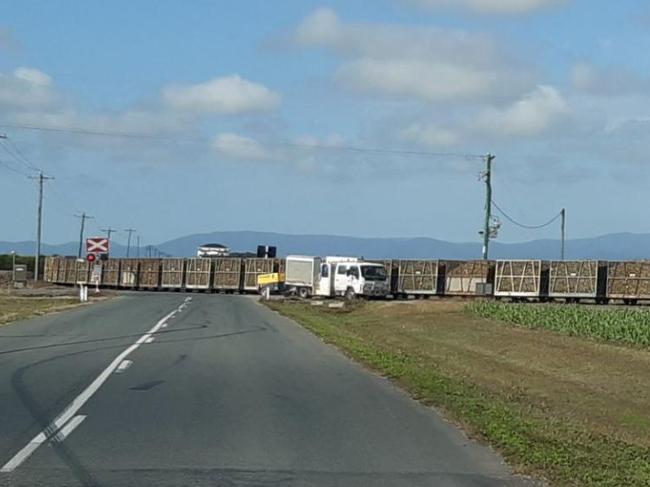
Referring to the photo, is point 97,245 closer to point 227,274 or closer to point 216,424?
point 227,274

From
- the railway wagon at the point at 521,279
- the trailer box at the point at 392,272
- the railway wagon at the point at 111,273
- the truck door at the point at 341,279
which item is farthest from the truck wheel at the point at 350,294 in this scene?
the railway wagon at the point at 111,273

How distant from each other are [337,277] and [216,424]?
54196 millimetres

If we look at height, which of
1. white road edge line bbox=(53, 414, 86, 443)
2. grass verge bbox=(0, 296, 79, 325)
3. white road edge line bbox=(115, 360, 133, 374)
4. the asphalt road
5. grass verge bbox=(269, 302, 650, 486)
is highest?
grass verge bbox=(269, 302, 650, 486)

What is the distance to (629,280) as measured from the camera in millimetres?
63781

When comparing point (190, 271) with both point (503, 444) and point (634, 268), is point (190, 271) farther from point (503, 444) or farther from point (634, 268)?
point (503, 444)

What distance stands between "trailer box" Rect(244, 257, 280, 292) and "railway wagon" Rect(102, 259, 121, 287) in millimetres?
16577

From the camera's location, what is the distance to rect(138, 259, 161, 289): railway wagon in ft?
308

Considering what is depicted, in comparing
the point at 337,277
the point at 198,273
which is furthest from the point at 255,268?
the point at 337,277

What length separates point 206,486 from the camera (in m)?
8.91

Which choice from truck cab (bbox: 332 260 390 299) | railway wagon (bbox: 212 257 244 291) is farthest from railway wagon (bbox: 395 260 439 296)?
railway wagon (bbox: 212 257 244 291)

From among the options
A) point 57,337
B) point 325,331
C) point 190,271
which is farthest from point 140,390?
point 190,271

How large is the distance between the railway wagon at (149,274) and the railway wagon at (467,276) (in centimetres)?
3112

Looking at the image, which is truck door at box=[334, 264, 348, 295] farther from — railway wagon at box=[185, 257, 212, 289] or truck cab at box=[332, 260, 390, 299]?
railway wagon at box=[185, 257, 212, 289]

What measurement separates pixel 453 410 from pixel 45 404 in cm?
548
